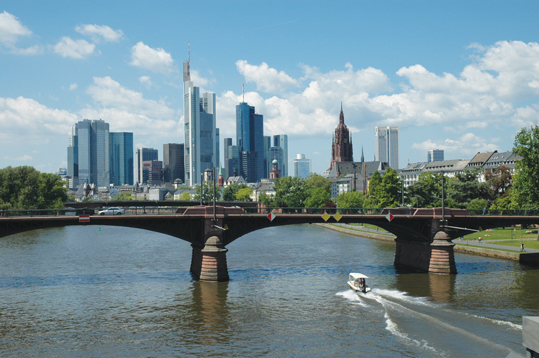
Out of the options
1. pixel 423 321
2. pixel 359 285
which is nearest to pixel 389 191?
pixel 359 285

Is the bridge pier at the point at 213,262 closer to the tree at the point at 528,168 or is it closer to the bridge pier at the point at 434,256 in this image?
the bridge pier at the point at 434,256

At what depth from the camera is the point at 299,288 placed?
178 ft

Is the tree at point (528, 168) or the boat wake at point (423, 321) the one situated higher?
the tree at point (528, 168)

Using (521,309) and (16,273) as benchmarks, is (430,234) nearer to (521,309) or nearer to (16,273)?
(521,309)

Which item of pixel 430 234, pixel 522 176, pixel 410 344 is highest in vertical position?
pixel 522 176

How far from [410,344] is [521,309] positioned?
49.6ft

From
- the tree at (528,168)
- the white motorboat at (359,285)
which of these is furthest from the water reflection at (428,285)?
the tree at (528,168)

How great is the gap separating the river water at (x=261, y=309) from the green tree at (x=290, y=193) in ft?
369

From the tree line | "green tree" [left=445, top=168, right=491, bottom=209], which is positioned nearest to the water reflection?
"green tree" [left=445, top=168, right=491, bottom=209]

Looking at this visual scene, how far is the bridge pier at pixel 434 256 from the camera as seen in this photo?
210 feet

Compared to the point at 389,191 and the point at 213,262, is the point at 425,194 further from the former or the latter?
the point at 213,262

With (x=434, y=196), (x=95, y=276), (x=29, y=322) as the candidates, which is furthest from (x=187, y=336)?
(x=434, y=196)

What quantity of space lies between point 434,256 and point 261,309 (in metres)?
29.0

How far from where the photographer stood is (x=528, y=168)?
94688mm
